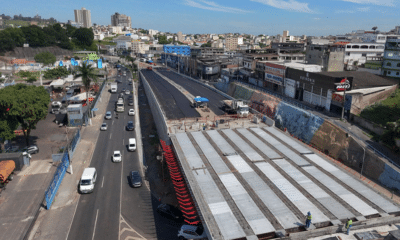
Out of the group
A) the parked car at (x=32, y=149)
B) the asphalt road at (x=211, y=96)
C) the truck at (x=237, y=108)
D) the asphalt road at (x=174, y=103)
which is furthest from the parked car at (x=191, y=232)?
the parked car at (x=32, y=149)

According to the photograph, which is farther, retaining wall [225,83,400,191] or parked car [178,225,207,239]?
retaining wall [225,83,400,191]

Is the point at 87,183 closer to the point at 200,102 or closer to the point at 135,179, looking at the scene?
the point at 135,179

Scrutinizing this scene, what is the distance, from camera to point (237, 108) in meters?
55.8

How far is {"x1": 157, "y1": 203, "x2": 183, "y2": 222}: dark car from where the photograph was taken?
31.4 m

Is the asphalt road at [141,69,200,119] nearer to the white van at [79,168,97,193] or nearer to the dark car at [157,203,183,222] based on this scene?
the white van at [79,168,97,193]

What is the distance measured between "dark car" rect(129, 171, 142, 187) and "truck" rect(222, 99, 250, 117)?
78.0 ft

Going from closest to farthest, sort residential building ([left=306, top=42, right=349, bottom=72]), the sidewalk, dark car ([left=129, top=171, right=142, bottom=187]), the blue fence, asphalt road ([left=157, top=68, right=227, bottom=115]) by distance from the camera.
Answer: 1. the sidewalk
2. the blue fence
3. dark car ([left=129, top=171, right=142, bottom=187])
4. asphalt road ([left=157, top=68, right=227, bottom=115])
5. residential building ([left=306, top=42, right=349, bottom=72])

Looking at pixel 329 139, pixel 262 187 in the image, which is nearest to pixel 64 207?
pixel 262 187

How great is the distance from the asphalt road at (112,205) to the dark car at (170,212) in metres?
1.34

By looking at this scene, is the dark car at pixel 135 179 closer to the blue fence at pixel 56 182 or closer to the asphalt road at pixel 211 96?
the blue fence at pixel 56 182

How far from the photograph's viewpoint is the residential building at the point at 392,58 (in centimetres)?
6656

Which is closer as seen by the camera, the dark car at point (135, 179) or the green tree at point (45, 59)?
the dark car at point (135, 179)

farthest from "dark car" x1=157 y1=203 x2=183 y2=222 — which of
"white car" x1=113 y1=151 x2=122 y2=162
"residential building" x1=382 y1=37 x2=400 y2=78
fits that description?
"residential building" x1=382 y1=37 x2=400 y2=78

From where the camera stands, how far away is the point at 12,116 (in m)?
44.5
